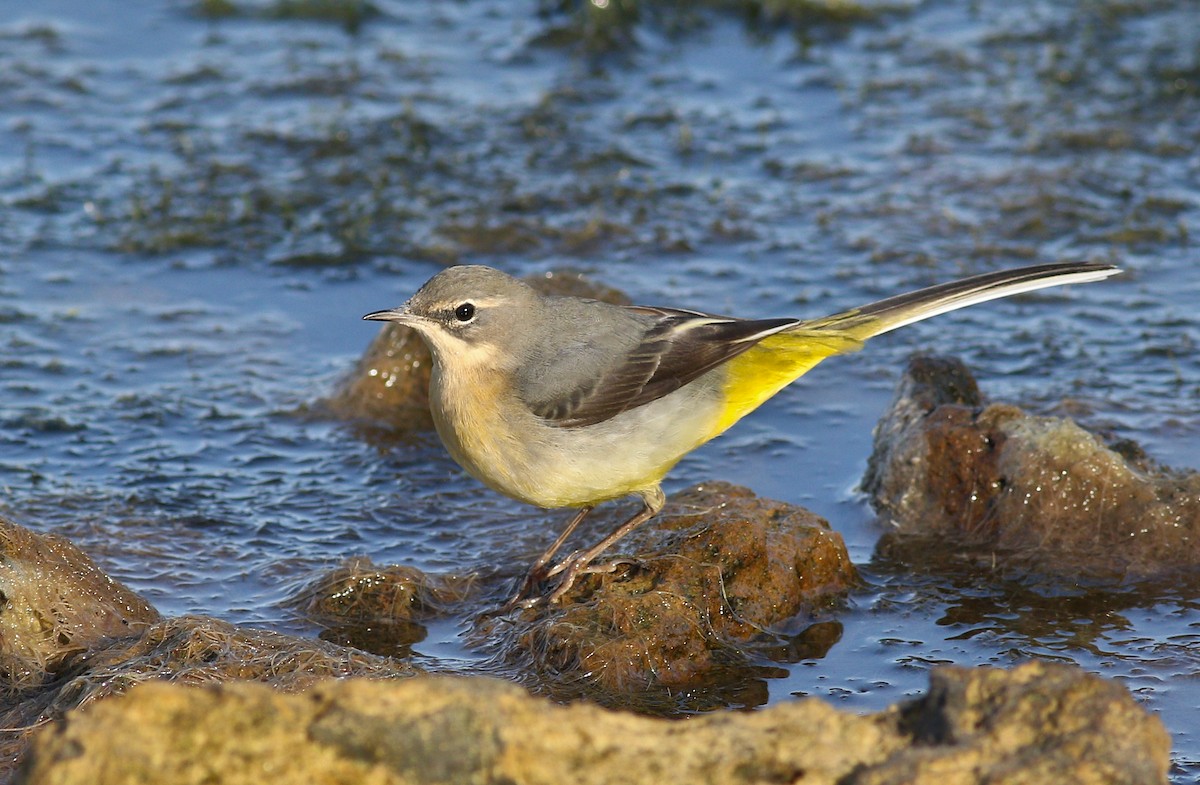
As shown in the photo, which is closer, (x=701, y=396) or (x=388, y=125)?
(x=701, y=396)

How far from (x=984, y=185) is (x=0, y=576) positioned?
9.03 meters

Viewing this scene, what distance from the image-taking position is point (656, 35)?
52.2 feet

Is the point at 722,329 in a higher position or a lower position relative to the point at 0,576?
higher

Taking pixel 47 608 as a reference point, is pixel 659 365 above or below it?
above

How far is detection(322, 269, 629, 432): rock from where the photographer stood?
9.94 meters

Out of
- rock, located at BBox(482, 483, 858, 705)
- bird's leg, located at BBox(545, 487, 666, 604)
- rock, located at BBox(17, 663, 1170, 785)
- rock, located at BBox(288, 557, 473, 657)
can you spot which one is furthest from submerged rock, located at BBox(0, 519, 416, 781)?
rock, located at BBox(17, 663, 1170, 785)

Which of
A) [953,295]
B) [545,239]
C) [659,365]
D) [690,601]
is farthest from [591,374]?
[545,239]

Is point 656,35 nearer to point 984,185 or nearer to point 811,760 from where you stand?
point 984,185

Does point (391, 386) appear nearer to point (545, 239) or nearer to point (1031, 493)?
point (545, 239)

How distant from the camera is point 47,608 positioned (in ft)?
21.6

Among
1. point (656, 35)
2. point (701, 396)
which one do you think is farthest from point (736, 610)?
point (656, 35)

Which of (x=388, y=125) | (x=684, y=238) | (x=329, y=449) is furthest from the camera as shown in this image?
(x=388, y=125)

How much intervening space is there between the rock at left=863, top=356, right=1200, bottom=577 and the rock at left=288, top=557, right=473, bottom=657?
8.69 ft

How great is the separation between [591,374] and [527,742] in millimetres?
3833
